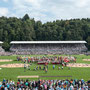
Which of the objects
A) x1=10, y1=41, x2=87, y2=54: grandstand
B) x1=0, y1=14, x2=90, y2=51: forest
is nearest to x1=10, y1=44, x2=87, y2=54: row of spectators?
x1=10, y1=41, x2=87, y2=54: grandstand

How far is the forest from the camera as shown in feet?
330

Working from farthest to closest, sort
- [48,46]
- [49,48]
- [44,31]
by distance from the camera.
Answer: [44,31] → [48,46] → [49,48]

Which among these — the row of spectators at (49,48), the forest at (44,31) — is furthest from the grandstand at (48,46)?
the forest at (44,31)

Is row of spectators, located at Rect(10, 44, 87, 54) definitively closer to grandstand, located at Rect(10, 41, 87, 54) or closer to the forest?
grandstand, located at Rect(10, 41, 87, 54)

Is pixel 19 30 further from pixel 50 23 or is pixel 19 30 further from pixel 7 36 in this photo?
pixel 50 23

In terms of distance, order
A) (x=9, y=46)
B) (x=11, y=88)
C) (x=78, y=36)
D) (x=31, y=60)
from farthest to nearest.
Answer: (x=78, y=36), (x=9, y=46), (x=31, y=60), (x=11, y=88)

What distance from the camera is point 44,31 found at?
106 metres

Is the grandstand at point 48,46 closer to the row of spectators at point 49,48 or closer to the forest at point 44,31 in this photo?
the row of spectators at point 49,48

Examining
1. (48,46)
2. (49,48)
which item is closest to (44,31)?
(48,46)

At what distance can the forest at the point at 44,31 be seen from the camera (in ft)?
330

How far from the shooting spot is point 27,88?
2123 cm

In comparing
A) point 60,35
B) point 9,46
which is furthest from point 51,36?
point 9,46

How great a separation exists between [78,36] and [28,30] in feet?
98.5

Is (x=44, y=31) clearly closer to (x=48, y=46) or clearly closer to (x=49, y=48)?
(x=48, y=46)
